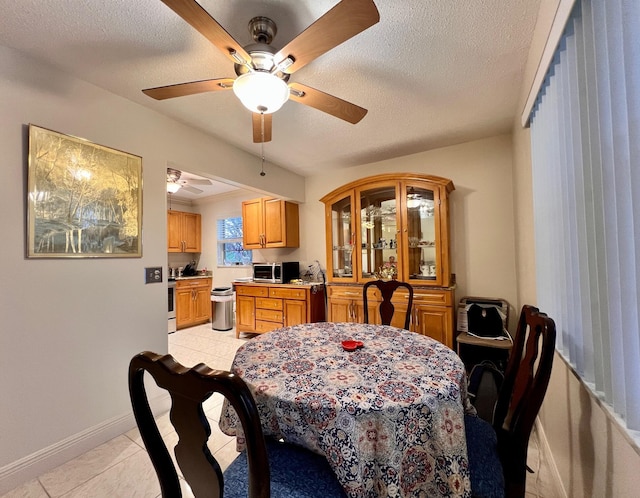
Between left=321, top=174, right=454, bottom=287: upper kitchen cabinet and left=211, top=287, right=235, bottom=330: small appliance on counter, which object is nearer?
left=321, top=174, right=454, bottom=287: upper kitchen cabinet

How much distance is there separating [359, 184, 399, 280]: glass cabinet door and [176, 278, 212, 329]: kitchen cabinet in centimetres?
332

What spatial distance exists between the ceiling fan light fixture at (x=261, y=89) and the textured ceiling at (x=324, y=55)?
360mm

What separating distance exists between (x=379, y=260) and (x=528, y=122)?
1837 mm

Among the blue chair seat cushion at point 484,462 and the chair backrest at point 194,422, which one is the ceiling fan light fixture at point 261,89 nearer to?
the chair backrest at point 194,422

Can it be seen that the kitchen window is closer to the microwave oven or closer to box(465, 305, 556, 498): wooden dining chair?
the microwave oven

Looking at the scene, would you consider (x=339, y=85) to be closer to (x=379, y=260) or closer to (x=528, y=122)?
(x=528, y=122)

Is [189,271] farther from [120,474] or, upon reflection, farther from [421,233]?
[421,233]

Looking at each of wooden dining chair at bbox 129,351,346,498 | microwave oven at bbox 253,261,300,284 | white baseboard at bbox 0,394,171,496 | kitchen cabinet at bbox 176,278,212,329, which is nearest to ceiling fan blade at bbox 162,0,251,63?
wooden dining chair at bbox 129,351,346,498

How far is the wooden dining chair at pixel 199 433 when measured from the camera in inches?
21.9

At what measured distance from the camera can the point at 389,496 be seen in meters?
0.81

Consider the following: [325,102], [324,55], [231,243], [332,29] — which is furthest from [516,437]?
[231,243]

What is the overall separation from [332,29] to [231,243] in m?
4.70

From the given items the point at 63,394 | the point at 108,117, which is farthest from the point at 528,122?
the point at 63,394

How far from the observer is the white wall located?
1497mm
